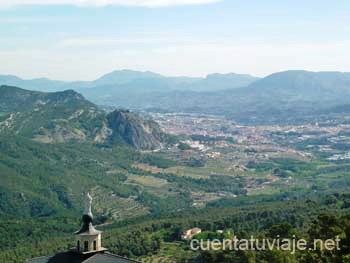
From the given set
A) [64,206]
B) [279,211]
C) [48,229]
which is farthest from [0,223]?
[279,211]

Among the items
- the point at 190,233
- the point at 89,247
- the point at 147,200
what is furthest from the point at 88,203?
the point at 147,200

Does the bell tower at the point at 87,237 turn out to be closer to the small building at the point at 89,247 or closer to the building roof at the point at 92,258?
the small building at the point at 89,247

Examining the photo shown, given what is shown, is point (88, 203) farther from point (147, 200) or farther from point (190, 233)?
point (147, 200)

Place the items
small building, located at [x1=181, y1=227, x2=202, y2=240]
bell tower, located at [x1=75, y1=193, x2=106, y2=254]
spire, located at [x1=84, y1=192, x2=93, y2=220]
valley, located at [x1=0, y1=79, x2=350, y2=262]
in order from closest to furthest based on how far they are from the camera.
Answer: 1. spire, located at [x1=84, y1=192, x2=93, y2=220]
2. bell tower, located at [x1=75, y1=193, x2=106, y2=254]
3. valley, located at [x1=0, y1=79, x2=350, y2=262]
4. small building, located at [x1=181, y1=227, x2=202, y2=240]

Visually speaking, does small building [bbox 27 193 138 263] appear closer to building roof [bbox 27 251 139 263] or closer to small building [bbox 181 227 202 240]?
building roof [bbox 27 251 139 263]

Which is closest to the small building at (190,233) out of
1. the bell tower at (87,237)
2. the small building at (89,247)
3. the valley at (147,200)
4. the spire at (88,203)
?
the valley at (147,200)

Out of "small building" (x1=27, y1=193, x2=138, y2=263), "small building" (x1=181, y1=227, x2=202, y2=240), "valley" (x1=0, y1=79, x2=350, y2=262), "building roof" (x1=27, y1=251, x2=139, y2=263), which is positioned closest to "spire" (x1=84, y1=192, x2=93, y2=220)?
"small building" (x1=27, y1=193, x2=138, y2=263)

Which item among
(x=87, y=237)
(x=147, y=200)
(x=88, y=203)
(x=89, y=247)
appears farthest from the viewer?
(x=147, y=200)

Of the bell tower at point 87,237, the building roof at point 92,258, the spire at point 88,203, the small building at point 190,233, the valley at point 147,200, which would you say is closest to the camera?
the spire at point 88,203

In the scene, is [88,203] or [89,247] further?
[89,247]

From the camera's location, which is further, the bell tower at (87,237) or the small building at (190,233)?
the small building at (190,233)

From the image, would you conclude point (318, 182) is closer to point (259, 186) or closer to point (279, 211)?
point (259, 186)

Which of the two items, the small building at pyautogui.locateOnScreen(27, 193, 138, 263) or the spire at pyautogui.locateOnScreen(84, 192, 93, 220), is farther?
the small building at pyautogui.locateOnScreen(27, 193, 138, 263)

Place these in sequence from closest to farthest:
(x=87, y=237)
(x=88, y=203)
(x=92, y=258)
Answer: (x=88, y=203), (x=92, y=258), (x=87, y=237)
